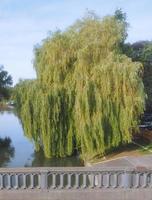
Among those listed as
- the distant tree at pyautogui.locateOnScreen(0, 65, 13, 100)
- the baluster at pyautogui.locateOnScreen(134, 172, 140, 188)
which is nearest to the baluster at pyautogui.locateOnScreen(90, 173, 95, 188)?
the baluster at pyautogui.locateOnScreen(134, 172, 140, 188)

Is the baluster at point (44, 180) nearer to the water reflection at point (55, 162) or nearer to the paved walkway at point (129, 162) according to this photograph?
the paved walkway at point (129, 162)

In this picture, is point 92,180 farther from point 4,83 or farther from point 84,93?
point 4,83

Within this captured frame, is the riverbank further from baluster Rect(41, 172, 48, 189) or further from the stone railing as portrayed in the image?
baluster Rect(41, 172, 48, 189)

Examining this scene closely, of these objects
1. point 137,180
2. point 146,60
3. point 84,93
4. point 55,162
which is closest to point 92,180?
point 137,180

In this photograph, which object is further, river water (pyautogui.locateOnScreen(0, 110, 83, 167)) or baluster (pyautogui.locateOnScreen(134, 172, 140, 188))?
river water (pyautogui.locateOnScreen(0, 110, 83, 167))

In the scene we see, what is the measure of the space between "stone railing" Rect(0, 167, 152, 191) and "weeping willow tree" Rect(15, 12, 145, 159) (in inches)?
260

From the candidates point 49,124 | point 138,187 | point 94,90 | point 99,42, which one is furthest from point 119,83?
point 138,187

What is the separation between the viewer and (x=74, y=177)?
24.2ft

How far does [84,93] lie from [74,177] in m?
6.87

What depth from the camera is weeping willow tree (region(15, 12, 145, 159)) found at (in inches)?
557

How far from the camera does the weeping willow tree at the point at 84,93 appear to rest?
14.1 metres

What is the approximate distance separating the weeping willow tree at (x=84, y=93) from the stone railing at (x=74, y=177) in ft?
21.7

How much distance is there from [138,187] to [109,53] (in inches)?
348

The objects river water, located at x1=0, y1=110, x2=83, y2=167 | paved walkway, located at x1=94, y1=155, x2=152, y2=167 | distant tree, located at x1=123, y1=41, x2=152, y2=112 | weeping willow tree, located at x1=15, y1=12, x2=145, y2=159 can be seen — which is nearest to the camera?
paved walkway, located at x1=94, y1=155, x2=152, y2=167
